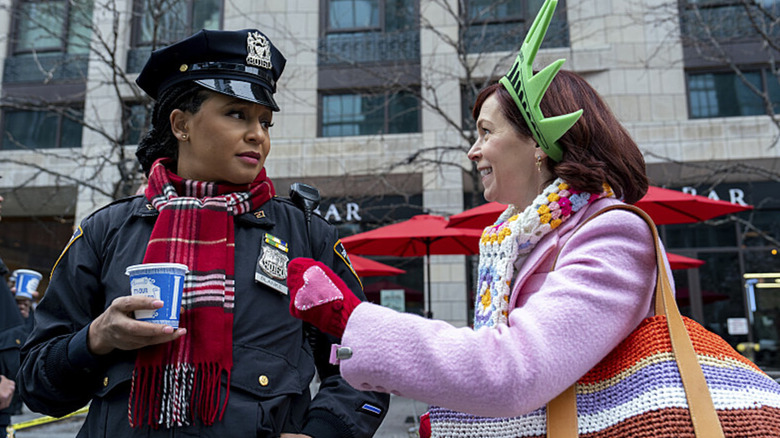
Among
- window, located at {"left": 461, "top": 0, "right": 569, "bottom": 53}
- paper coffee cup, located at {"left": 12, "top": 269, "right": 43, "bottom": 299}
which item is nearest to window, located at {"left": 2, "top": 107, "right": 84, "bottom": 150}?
paper coffee cup, located at {"left": 12, "top": 269, "right": 43, "bottom": 299}

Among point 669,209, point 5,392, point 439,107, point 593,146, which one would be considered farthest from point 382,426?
point 593,146

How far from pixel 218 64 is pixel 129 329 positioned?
0.99m

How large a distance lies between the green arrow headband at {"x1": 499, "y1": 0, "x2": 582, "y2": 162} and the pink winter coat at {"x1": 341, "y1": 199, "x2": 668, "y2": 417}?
1.18ft

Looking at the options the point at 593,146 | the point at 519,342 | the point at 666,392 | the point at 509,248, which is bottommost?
the point at 666,392

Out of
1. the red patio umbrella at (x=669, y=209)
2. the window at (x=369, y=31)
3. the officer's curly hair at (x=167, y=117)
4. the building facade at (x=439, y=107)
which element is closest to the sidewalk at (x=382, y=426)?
the red patio umbrella at (x=669, y=209)

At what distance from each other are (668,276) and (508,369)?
494mm

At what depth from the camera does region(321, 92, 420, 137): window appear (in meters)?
14.4

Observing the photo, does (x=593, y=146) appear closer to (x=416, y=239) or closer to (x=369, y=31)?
(x=416, y=239)

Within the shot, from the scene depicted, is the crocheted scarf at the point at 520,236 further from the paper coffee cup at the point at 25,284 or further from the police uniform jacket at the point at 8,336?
the paper coffee cup at the point at 25,284

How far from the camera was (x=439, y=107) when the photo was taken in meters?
12.9

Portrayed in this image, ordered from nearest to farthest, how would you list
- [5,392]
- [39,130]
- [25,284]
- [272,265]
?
[272,265] < [5,392] < [25,284] < [39,130]

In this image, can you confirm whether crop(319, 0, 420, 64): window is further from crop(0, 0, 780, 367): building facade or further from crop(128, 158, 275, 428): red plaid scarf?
crop(128, 158, 275, 428): red plaid scarf

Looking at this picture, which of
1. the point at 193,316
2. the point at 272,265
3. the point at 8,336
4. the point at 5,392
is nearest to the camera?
the point at 193,316

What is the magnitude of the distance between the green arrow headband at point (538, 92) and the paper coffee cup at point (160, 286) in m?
1.05
